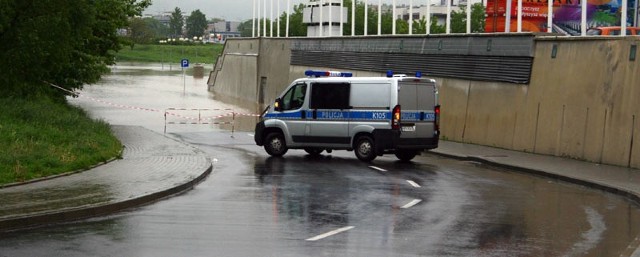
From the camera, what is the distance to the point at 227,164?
23.7 metres

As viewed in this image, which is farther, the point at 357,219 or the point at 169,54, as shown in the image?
the point at 169,54

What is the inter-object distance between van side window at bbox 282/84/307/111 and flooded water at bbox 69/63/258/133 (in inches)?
546

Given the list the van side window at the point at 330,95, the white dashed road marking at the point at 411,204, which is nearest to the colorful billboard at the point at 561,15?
the van side window at the point at 330,95

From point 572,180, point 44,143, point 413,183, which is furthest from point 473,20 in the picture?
point 44,143

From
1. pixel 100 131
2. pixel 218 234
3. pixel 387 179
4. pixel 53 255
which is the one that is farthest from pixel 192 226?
pixel 100 131

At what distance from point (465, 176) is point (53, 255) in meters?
12.5

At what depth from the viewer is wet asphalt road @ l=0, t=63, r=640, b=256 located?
38.1 ft

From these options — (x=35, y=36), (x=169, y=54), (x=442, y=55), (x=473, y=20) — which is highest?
(x=473, y=20)

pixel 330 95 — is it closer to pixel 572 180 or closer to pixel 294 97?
pixel 294 97

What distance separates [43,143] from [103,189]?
441 centimetres

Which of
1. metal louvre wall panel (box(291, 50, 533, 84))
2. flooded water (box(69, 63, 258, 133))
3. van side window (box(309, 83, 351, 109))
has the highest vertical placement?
metal louvre wall panel (box(291, 50, 533, 84))

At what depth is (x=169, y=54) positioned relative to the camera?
183250 millimetres

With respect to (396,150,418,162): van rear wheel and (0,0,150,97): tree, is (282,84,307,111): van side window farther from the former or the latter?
(0,0,150,97): tree

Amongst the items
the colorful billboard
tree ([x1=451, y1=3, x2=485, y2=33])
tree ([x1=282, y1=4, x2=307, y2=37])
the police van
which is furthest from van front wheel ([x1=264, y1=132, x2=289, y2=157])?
tree ([x1=282, y1=4, x2=307, y2=37])
